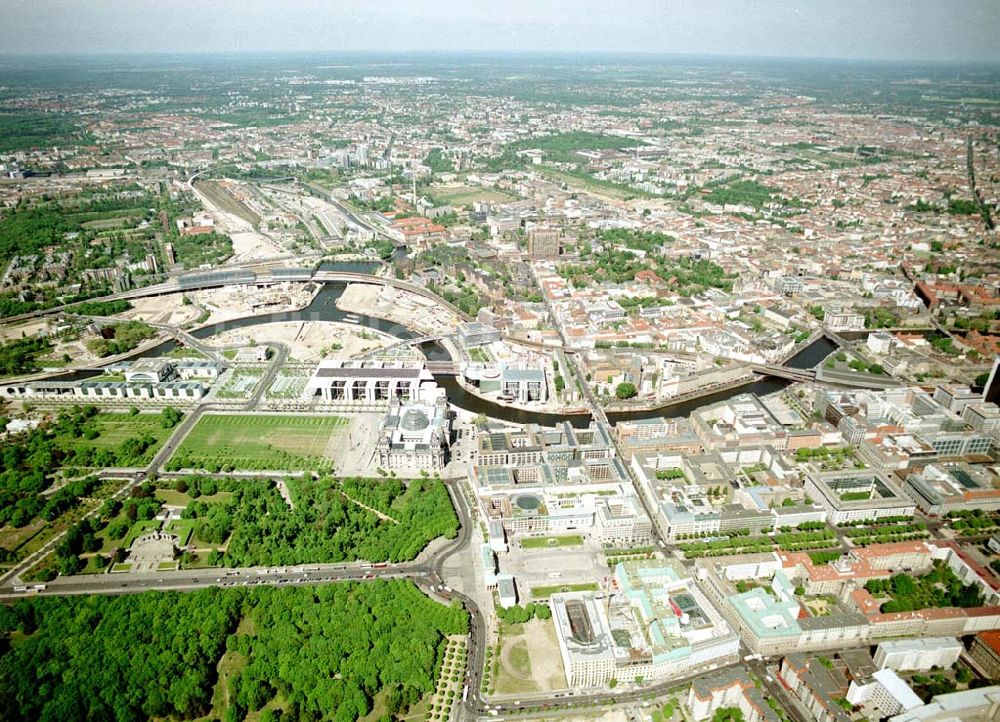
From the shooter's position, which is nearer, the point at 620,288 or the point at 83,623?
the point at 83,623

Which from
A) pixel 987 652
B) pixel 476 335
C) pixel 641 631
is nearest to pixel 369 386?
pixel 476 335

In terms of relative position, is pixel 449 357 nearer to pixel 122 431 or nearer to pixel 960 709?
pixel 122 431

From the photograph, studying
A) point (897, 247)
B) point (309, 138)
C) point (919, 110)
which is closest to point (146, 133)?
point (309, 138)

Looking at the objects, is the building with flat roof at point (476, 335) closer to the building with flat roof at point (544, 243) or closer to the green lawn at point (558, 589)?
the building with flat roof at point (544, 243)

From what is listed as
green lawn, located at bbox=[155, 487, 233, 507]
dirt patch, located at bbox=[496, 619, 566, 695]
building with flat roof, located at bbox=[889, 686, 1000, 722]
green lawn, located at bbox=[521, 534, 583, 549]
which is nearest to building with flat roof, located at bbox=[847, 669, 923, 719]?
building with flat roof, located at bbox=[889, 686, 1000, 722]

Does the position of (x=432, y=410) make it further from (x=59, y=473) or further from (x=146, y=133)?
(x=146, y=133)

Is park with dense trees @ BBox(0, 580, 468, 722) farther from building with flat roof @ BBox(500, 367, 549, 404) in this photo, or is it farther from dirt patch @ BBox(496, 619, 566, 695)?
building with flat roof @ BBox(500, 367, 549, 404)

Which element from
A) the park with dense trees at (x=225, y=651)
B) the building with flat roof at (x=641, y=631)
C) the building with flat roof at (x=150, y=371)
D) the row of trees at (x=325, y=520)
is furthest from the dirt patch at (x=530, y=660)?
the building with flat roof at (x=150, y=371)
